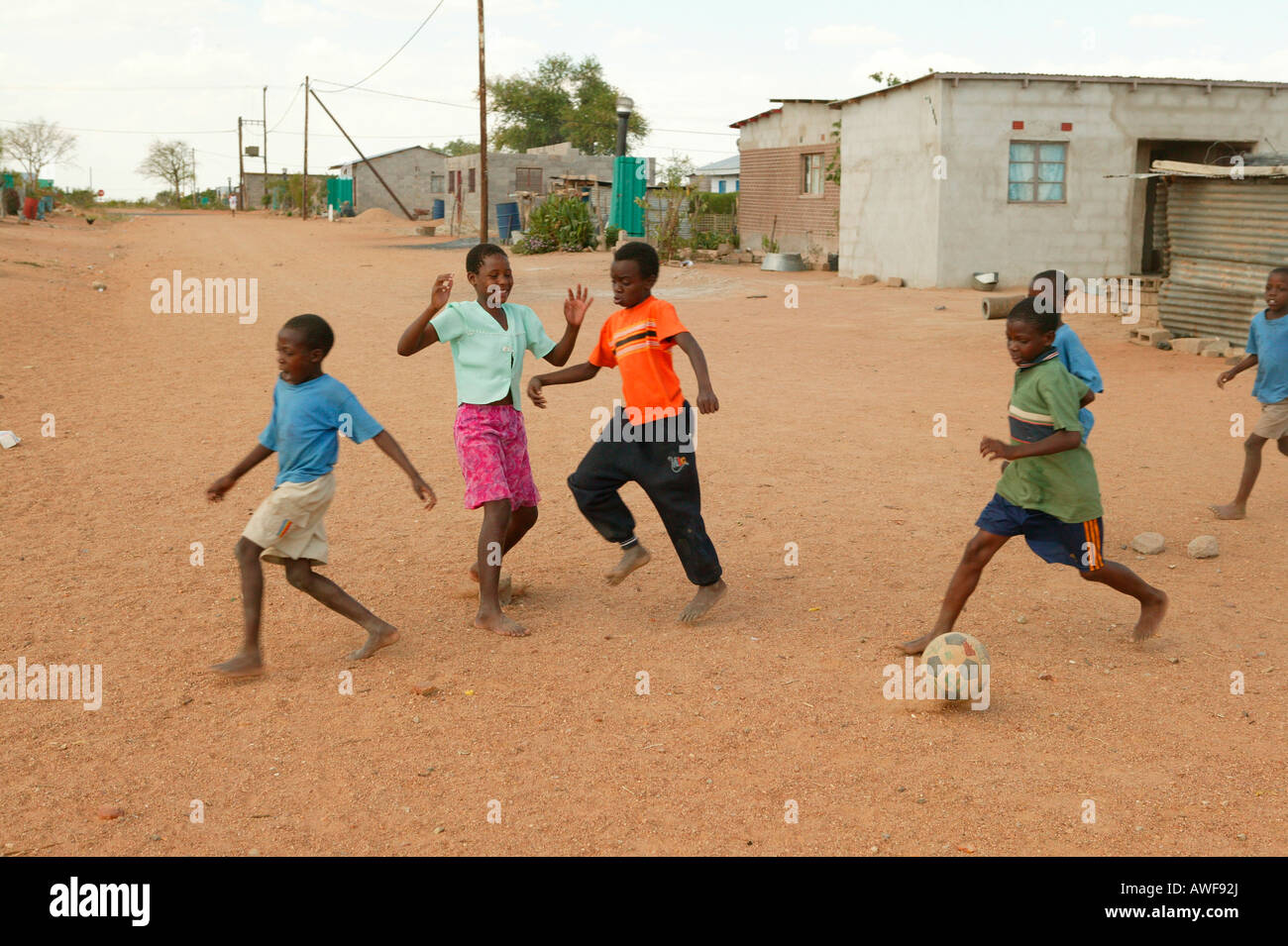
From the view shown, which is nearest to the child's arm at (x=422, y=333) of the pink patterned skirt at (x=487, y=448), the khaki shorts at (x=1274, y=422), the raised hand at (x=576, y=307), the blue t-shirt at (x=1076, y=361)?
the pink patterned skirt at (x=487, y=448)

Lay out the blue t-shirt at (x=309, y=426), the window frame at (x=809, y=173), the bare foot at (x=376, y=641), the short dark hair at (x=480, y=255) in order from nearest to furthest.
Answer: the blue t-shirt at (x=309, y=426), the bare foot at (x=376, y=641), the short dark hair at (x=480, y=255), the window frame at (x=809, y=173)

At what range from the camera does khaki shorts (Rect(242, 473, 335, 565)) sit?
13.6 ft

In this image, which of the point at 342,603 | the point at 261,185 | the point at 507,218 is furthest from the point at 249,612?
the point at 261,185

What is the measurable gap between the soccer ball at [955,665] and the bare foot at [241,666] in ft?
8.01

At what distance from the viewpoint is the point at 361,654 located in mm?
4387

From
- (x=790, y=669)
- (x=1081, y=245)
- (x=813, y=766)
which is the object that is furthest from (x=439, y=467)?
(x=1081, y=245)

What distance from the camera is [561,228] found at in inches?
1139

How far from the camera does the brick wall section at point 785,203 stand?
85.6 ft

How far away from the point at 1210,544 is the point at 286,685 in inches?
175

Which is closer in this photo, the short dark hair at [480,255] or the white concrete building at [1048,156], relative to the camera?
the short dark hair at [480,255]

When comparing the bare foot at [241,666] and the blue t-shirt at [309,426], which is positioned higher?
the blue t-shirt at [309,426]

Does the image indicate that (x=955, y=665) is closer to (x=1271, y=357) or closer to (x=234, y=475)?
(x=234, y=475)

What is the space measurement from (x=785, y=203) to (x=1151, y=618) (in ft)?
82.0

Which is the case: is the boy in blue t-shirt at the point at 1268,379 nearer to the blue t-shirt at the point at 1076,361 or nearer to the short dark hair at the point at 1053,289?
the blue t-shirt at the point at 1076,361
